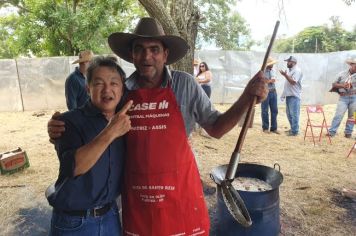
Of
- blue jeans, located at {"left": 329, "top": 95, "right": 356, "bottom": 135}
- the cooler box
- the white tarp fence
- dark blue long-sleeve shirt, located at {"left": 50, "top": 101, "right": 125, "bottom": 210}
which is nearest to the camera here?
dark blue long-sleeve shirt, located at {"left": 50, "top": 101, "right": 125, "bottom": 210}

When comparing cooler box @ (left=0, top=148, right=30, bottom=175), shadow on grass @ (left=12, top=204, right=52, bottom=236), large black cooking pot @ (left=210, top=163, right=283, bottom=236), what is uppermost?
large black cooking pot @ (left=210, top=163, right=283, bottom=236)

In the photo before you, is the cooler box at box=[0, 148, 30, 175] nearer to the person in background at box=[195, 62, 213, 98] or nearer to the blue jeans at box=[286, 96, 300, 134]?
the person in background at box=[195, 62, 213, 98]

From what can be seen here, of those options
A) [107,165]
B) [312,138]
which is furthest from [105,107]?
[312,138]

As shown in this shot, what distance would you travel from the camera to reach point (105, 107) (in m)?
1.60

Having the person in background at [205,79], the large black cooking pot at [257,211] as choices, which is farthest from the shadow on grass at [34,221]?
the person in background at [205,79]

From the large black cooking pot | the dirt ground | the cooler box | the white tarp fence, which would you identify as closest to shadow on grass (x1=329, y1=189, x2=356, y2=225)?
the dirt ground

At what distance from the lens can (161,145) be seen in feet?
5.57

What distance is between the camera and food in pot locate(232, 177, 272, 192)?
9.76ft

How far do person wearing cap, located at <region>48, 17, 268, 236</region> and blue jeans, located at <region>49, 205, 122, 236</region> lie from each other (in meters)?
0.13

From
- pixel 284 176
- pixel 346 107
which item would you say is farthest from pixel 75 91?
pixel 346 107

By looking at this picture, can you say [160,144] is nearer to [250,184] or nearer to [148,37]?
[148,37]

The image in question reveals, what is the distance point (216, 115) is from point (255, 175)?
60.7 inches

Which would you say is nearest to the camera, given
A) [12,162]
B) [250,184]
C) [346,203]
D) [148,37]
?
[148,37]

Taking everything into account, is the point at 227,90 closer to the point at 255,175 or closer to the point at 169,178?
the point at 255,175
